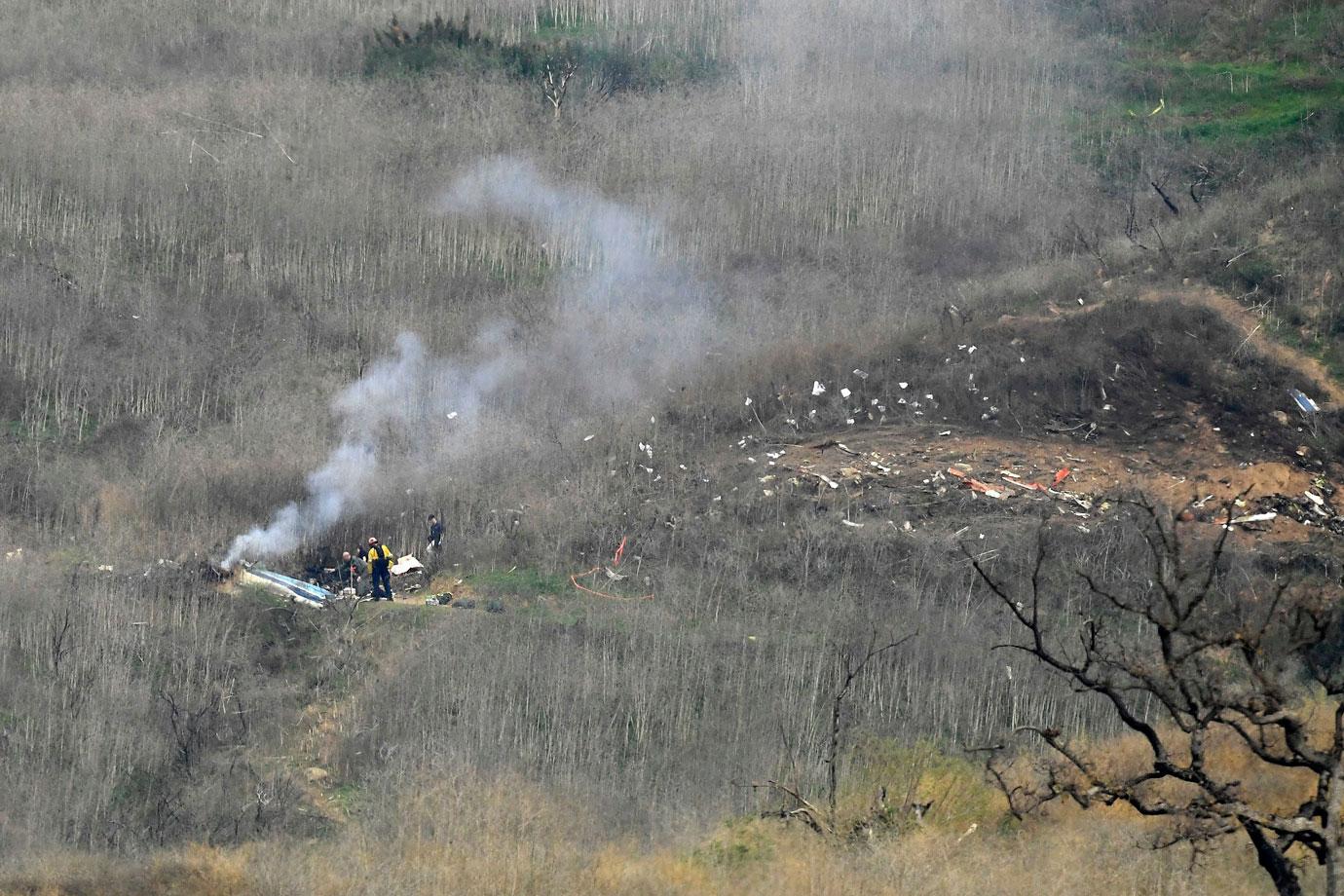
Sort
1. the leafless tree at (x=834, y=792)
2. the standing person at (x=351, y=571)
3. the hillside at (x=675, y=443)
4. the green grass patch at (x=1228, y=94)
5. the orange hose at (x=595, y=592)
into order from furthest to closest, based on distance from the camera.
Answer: the green grass patch at (x=1228, y=94) < the standing person at (x=351, y=571) < the orange hose at (x=595, y=592) < the hillside at (x=675, y=443) < the leafless tree at (x=834, y=792)

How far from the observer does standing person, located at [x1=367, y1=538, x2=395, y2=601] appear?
20750 millimetres

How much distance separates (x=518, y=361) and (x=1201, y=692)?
51.6ft

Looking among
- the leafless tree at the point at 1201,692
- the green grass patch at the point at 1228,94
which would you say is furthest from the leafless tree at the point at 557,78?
the leafless tree at the point at 1201,692

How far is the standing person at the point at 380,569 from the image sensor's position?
20750 millimetres

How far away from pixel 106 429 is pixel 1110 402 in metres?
12.8

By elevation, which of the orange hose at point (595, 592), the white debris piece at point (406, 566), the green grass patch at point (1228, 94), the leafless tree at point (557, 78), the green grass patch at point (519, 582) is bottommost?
the white debris piece at point (406, 566)

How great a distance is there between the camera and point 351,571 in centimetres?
2130

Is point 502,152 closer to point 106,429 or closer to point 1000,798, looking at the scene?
point 106,429

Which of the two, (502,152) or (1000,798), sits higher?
(502,152)

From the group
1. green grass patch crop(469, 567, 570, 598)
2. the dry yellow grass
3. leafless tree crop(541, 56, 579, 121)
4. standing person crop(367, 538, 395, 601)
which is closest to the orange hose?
green grass patch crop(469, 567, 570, 598)

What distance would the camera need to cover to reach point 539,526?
22.0 m

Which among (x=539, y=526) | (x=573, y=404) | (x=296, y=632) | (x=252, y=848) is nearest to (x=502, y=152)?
(x=573, y=404)

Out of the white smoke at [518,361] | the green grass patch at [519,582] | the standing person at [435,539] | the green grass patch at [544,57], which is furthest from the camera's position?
the green grass patch at [544,57]

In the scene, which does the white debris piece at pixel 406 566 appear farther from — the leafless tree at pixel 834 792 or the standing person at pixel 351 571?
the leafless tree at pixel 834 792
